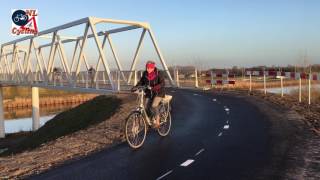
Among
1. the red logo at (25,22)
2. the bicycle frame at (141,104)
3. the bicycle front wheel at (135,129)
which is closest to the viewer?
the bicycle front wheel at (135,129)

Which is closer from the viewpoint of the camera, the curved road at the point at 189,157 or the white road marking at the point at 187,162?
the curved road at the point at 189,157

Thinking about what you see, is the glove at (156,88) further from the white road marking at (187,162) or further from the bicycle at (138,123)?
the white road marking at (187,162)

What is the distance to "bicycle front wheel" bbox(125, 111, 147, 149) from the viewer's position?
990cm

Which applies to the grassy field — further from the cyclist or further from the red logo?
the cyclist

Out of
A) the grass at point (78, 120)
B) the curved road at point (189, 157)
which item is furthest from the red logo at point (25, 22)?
the curved road at point (189, 157)

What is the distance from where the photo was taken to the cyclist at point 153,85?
10814 millimetres

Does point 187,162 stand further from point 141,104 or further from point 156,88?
point 156,88

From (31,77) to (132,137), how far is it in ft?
128

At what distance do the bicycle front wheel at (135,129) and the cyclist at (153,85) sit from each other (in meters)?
0.60

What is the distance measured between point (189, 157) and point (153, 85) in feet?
8.22

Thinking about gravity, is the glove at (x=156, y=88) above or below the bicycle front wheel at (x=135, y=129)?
above

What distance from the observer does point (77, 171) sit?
8.12 metres

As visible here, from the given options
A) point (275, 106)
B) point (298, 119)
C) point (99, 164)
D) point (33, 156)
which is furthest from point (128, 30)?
point (99, 164)

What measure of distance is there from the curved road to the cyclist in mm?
851
